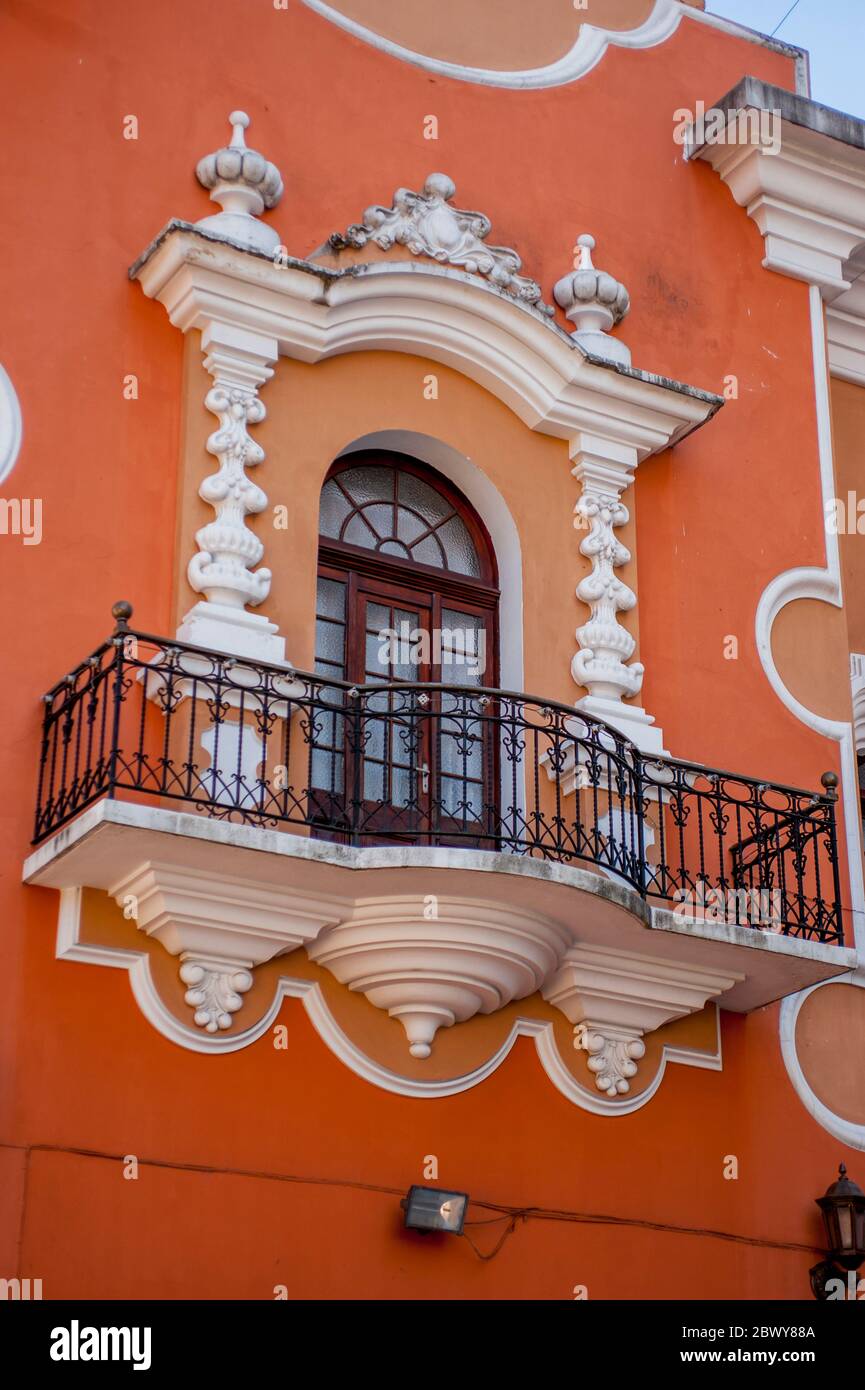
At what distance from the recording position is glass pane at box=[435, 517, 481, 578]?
11.3 meters

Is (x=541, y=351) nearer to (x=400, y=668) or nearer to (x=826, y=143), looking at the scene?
(x=400, y=668)

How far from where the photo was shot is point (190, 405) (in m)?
10.4

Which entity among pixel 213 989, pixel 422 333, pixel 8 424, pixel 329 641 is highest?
pixel 422 333

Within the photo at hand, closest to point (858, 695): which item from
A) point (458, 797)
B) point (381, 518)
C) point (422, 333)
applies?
point (458, 797)

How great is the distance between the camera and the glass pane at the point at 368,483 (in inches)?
436

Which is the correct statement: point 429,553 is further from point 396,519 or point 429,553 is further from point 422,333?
point 422,333

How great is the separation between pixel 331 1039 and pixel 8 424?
9.97ft

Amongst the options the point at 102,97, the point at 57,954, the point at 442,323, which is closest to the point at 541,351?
the point at 442,323

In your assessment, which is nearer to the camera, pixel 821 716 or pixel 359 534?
pixel 359 534

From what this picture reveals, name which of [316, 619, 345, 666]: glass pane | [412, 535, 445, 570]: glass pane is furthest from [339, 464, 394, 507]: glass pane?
[316, 619, 345, 666]: glass pane

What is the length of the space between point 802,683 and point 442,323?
2.71 m

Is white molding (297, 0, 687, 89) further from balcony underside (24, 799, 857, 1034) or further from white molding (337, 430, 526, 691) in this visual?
balcony underside (24, 799, 857, 1034)

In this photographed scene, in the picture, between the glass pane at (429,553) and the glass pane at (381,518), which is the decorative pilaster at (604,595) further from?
Answer: the glass pane at (381,518)

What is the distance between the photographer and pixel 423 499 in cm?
1131
